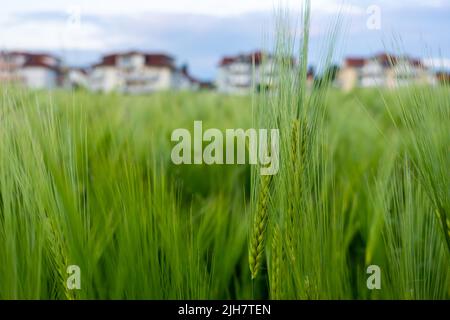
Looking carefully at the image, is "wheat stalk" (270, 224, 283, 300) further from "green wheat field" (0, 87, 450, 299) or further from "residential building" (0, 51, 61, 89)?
"residential building" (0, 51, 61, 89)

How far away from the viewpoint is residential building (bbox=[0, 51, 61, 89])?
Result: 679 millimetres

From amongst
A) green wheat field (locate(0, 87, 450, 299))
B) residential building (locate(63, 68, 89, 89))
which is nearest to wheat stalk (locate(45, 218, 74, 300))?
green wheat field (locate(0, 87, 450, 299))

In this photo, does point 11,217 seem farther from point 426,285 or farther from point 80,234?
point 426,285

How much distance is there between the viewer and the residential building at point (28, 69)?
68 centimetres

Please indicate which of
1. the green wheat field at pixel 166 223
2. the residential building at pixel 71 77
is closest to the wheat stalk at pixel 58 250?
the green wheat field at pixel 166 223

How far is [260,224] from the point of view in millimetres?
555

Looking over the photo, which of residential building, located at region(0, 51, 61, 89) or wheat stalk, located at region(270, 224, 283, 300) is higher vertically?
residential building, located at region(0, 51, 61, 89)

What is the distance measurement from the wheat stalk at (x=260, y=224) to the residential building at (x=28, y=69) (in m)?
0.24

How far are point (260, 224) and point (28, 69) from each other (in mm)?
551

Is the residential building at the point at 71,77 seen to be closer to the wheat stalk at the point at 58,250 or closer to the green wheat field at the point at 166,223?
the green wheat field at the point at 166,223

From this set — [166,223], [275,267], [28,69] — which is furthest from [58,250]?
[28,69]

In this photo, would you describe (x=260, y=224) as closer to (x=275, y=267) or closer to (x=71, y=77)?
(x=275, y=267)

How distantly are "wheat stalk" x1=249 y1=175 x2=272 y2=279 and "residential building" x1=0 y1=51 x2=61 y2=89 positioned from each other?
9.6 inches
